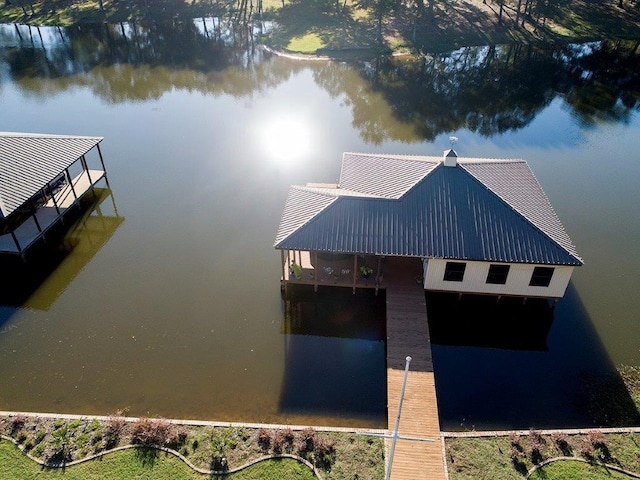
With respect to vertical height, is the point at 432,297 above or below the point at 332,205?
below

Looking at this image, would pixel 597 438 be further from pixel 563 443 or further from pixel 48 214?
pixel 48 214

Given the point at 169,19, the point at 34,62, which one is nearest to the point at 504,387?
the point at 34,62

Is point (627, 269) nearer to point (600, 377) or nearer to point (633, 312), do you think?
point (633, 312)

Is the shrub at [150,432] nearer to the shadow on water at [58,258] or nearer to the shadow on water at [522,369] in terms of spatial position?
the shadow on water at [58,258]

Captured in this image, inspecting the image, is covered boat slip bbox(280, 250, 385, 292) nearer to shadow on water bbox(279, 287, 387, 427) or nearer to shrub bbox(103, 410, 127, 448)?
shadow on water bbox(279, 287, 387, 427)

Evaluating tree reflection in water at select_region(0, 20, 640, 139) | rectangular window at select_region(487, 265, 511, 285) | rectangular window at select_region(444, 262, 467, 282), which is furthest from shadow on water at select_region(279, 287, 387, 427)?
tree reflection in water at select_region(0, 20, 640, 139)

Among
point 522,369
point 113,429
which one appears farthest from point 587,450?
point 113,429

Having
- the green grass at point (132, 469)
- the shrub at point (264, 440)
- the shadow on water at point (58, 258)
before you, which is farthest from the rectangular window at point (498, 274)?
the shadow on water at point (58, 258)
